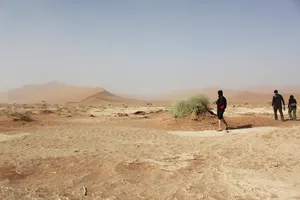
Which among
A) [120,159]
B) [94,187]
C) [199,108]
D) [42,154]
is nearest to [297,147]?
[120,159]

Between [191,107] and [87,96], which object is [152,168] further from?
[87,96]

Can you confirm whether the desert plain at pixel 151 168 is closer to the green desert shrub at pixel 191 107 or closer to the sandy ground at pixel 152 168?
the sandy ground at pixel 152 168

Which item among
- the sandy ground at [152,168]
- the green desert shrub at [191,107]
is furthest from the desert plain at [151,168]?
the green desert shrub at [191,107]

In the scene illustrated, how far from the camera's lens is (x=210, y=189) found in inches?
238

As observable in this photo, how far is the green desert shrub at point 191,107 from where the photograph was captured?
56.9ft

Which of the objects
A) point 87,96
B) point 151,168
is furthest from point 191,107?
point 87,96

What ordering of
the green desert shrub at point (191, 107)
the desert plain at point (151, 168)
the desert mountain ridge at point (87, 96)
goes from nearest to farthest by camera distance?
the desert plain at point (151, 168) < the green desert shrub at point (191, 107) < the desert mountain ridge at point (87, 96)

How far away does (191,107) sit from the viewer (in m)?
17.4

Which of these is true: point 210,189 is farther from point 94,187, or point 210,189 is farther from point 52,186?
point 52,186

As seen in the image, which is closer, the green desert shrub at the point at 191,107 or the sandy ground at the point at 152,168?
the sandy ground at the point at 152,168

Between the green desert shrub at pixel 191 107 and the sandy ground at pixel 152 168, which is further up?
the green desert shrub at pixel 191 107

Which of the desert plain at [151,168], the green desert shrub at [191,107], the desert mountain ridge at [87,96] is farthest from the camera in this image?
the desert mountain ridge at [87,96]

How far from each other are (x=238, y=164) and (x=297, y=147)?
7.89 feet

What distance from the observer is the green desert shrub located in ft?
56.9
